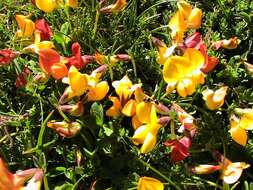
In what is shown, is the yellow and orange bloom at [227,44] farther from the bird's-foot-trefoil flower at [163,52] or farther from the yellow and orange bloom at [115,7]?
the yellow and orange bloom at [115,7]

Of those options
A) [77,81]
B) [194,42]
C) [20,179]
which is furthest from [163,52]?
[20,179]

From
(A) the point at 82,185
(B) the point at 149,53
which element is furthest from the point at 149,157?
(B) the point at 149,53

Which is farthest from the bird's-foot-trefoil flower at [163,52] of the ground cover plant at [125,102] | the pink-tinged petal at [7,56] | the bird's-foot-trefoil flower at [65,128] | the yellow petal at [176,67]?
the pink-tinged petal at [7,56]

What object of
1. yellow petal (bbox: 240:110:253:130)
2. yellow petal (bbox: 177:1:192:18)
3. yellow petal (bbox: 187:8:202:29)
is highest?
yellow petal (bbox: 177:1:192:18)

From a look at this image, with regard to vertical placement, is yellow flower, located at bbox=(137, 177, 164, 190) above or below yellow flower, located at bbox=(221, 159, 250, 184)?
above

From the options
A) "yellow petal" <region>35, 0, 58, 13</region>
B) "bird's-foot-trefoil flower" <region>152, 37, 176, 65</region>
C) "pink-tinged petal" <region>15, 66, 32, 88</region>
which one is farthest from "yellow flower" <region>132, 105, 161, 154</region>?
"yellow petal" <region>35, 0, 58, 13</region>

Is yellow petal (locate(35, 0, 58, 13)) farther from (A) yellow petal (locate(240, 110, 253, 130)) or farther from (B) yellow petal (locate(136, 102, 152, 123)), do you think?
(A) yellow petal (locate(240, 110, 253, 130))

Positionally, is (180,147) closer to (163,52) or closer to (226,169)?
(226,169)

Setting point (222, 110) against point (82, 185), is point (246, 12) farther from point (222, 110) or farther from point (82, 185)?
point (82, 185)

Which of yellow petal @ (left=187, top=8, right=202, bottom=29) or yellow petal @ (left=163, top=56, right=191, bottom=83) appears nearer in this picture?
yellow petal @ (left=163, top=56, right=191, bottom=83)
